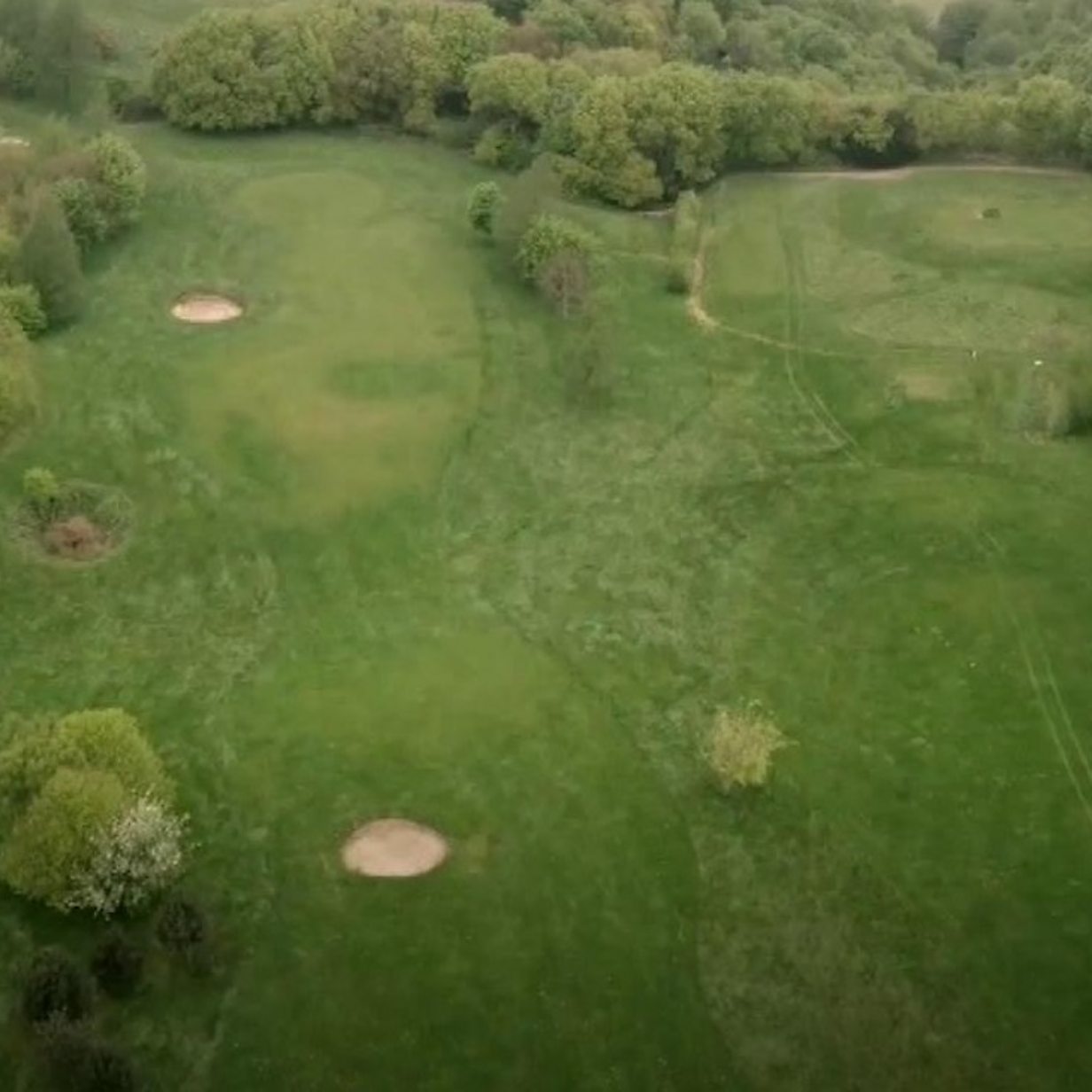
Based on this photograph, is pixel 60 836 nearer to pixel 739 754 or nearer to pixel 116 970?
pixel 116 970

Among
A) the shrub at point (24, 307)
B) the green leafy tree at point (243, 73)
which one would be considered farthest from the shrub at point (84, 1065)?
the green leafy tree at point (243, 73)

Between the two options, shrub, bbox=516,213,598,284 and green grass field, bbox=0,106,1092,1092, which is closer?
green grass field, bbox=0,106,1092,1092

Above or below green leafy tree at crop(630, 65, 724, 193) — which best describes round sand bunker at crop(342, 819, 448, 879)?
below

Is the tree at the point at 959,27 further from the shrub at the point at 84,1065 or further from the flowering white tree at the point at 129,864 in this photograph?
the shrub at the point at 84,1065

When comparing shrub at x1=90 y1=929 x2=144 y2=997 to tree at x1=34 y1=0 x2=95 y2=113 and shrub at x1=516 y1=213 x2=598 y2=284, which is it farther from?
tree at x1=34 y1=0 x2=95 y2=113

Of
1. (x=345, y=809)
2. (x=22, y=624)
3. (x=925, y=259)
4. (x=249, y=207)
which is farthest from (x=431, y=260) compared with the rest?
(x=345, y=809)

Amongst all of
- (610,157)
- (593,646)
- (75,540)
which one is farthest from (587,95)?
(593,646)

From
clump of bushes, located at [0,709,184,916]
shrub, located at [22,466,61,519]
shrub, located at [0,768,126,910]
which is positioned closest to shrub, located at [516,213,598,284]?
shrub, located at [22,466,61,519]
